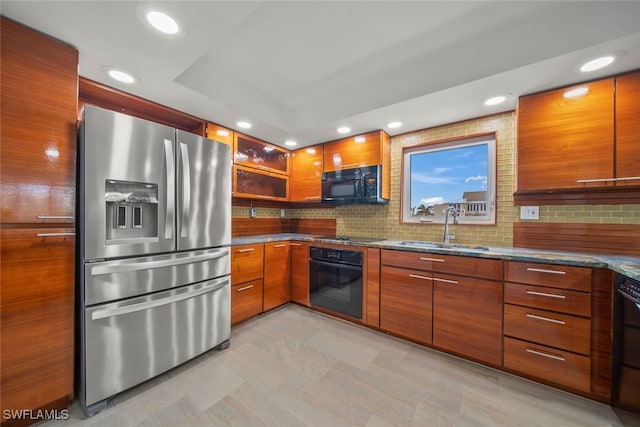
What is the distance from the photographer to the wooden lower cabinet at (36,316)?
3.94 feet

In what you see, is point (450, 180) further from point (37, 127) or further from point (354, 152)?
point (37, 127)

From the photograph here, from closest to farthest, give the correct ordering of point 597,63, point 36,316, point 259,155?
point 36,316
point 597,63
point 259,155

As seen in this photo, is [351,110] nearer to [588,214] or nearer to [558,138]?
[558,138]

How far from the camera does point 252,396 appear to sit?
1546 mm

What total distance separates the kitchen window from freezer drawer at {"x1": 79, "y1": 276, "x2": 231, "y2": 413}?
88.5 inches

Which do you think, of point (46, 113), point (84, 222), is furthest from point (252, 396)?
point (46, 113)

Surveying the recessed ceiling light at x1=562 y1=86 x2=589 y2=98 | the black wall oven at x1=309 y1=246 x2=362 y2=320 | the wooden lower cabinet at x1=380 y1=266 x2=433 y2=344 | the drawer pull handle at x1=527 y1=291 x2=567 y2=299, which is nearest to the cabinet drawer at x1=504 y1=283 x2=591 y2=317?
the drawer pull handle at x1=527 y1=291 x2=567 y2=299

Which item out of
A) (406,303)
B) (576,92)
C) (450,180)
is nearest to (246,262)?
(406,303)

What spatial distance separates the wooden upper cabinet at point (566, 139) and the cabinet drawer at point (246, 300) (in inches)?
104

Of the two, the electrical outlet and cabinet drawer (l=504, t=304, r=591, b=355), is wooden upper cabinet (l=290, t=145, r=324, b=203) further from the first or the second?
cabinet drawer (l=504, t=304, r=591, b=355)

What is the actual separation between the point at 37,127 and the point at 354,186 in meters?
2.45

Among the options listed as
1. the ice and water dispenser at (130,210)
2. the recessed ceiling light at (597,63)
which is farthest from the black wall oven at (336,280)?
the recessed ceiling light at (597,63)

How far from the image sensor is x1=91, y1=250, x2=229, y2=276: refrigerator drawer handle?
1.41 m

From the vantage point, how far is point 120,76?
173cm
